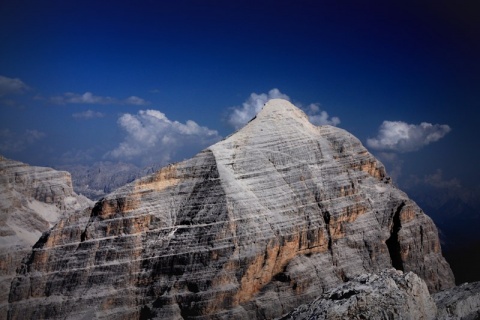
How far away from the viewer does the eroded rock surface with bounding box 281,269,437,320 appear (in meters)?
33.3

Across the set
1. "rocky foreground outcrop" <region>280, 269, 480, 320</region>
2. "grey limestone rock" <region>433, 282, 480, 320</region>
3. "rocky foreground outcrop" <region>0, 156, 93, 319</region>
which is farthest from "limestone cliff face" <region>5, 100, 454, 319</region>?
"rocky foreground outcrop" <region>280, 269, 480, 320</region>

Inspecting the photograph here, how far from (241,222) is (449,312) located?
67.1 feet

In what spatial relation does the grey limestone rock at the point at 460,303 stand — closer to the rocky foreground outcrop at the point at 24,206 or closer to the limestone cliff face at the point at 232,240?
the limestone cliff face at the point at 232,240

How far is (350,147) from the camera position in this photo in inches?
2032

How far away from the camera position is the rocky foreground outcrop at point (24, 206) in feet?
143

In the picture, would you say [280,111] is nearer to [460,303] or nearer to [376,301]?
[376,301]

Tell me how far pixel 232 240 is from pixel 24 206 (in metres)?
33.9

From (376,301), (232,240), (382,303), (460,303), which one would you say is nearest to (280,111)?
(232,240)

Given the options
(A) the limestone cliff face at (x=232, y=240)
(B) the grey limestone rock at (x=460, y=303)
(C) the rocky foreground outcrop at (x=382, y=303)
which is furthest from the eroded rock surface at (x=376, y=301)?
(A) the limestone cliff face at (x=232, y=240)

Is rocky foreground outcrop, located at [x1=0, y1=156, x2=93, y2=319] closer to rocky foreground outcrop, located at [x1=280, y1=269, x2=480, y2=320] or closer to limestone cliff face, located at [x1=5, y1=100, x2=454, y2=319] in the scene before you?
limestone cliff face, located at [x1=5, y1=100, x2=454, y2=319]

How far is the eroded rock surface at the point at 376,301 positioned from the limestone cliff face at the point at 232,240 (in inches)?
253

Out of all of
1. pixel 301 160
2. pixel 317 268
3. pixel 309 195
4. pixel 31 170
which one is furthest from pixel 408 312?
pixel 31 170

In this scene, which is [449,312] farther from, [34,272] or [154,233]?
[34,272]

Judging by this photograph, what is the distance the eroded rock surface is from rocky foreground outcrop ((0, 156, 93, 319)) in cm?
2547
